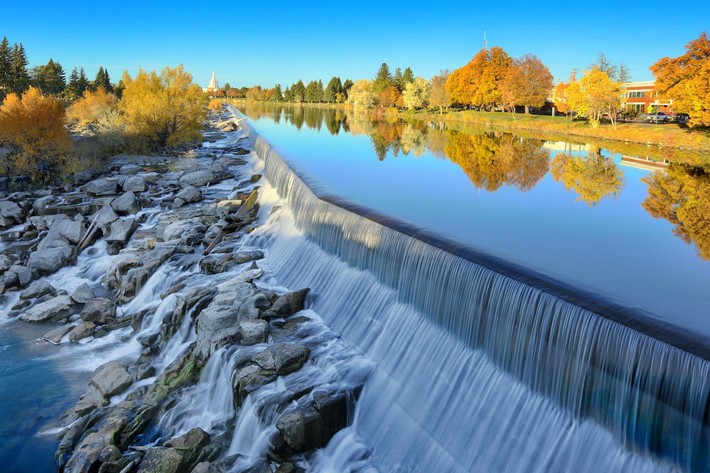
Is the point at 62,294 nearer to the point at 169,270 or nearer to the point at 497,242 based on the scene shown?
the point at 169,270

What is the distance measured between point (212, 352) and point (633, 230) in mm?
10512

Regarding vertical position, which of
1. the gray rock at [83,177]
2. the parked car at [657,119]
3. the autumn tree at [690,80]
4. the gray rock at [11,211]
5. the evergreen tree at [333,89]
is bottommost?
the gray rock at [11,211]

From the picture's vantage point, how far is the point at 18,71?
239ft

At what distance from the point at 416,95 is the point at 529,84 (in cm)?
3266

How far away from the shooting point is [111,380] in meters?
9.65

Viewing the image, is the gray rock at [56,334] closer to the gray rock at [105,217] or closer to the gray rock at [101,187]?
the gray rock at [105,217]

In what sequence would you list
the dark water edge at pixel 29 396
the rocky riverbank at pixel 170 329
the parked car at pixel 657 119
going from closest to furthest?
the rocky riverbank at pixel 170 329 < the dark water edge at pixel 29 396 < the parked car at pixel 657 119

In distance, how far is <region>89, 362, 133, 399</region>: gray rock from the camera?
31.1 feet

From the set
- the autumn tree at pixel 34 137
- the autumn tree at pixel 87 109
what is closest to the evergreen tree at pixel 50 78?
the autumn tree at pixel 87 109

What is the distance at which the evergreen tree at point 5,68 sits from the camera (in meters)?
68.5

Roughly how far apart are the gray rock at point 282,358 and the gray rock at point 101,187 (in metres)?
17.3

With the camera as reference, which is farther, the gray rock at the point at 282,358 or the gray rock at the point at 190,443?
the gray rock at the point at 282,358

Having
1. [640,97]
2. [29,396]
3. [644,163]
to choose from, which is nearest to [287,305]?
[29,396]

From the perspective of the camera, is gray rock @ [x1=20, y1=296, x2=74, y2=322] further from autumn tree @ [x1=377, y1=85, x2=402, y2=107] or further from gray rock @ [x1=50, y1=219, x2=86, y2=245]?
autumn tree @ [x1=377, y1=85, x2=402, y2=107]
